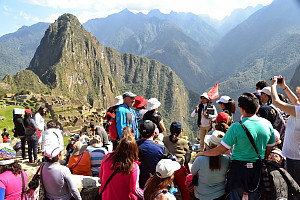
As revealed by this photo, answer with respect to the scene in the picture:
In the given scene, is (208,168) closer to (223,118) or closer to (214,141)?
(214,141)

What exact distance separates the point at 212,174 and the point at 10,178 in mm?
2852

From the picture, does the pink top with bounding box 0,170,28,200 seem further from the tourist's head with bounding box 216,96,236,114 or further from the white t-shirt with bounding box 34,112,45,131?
the tourist's head with bounding box 216,96,236,114

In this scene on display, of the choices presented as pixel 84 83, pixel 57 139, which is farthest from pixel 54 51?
pixel 57 139

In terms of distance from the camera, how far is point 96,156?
557 centimetres

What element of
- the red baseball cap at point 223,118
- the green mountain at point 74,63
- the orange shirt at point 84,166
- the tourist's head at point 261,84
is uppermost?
the green mountain at point 74,63

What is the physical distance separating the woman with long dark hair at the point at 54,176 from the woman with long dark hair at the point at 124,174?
79 cm

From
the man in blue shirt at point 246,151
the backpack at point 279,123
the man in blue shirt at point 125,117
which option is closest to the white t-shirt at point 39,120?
the man in blue shirt at point 125,117

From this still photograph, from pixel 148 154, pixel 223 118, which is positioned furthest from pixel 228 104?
pixel 148 154

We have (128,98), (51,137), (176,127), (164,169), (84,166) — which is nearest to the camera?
(164,169)

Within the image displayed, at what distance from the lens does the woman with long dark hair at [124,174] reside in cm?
354

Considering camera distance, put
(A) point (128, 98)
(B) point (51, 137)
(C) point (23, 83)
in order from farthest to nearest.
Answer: (C) point (23, 83)
(B) point (51, 137)
(A) point (128, 98)

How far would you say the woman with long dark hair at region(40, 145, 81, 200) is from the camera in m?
3.94

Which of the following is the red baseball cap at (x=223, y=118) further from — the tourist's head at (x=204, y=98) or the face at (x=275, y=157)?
the tourist's head at (x=204, y=98)

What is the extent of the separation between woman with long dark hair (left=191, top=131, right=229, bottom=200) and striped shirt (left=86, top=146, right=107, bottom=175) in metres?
2.42
